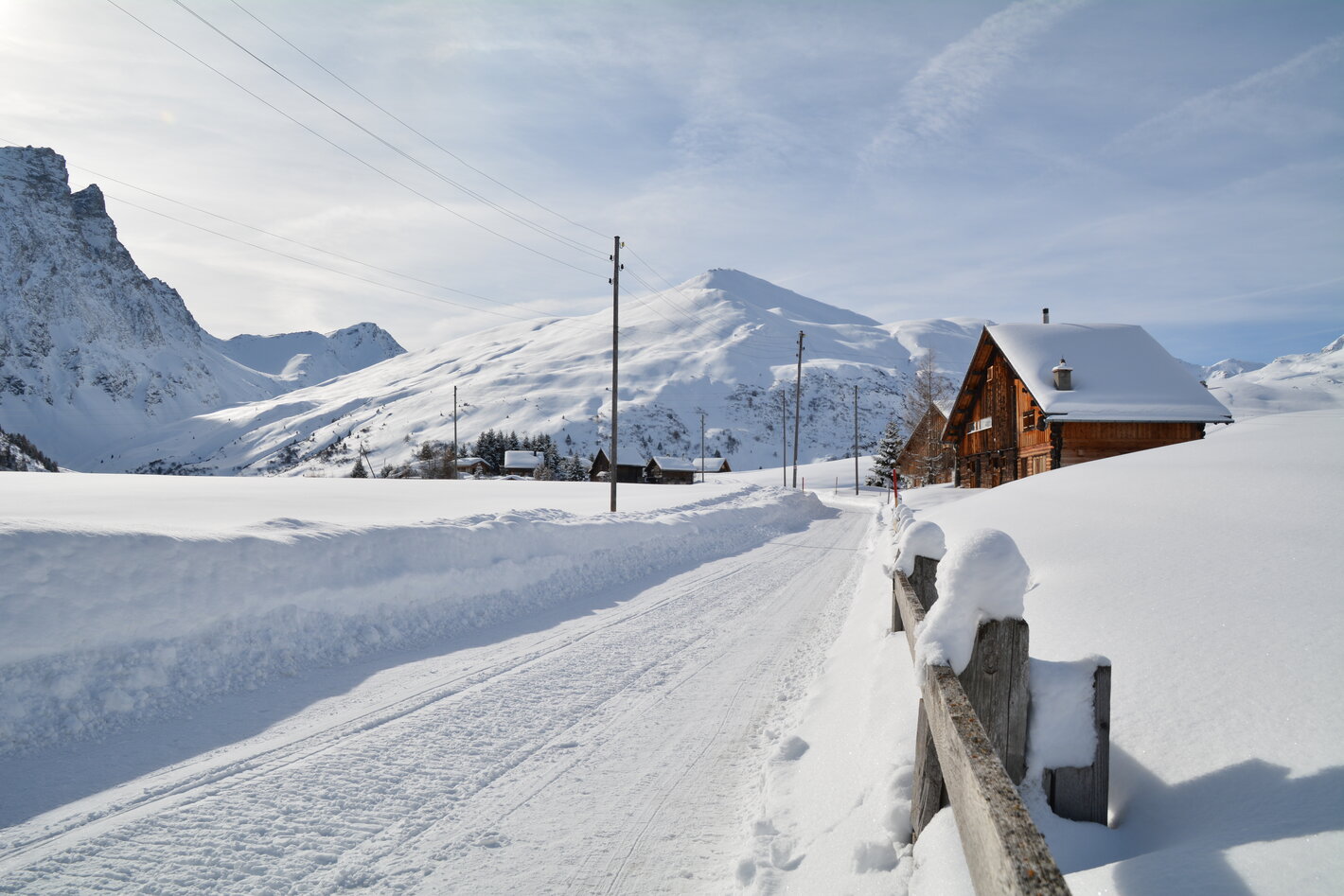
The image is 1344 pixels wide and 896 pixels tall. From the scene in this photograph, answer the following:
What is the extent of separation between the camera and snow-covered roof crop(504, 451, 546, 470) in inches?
3612

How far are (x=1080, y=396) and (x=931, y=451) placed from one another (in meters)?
26.1

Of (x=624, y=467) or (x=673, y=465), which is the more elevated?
(x=673, y=465)

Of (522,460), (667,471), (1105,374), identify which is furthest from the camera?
(522,460)

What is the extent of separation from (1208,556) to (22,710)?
816 centimetres

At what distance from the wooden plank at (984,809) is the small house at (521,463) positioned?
90010mm

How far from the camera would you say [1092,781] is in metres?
2.60

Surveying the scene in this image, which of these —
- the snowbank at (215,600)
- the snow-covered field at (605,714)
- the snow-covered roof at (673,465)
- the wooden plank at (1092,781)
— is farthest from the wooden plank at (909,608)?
the snow-covered roof at (673,465)

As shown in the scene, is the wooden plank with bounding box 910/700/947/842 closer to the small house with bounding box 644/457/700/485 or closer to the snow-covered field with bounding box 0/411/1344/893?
the snow-covered field with bounding box 0/411/1344/893

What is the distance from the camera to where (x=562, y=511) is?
574 inches

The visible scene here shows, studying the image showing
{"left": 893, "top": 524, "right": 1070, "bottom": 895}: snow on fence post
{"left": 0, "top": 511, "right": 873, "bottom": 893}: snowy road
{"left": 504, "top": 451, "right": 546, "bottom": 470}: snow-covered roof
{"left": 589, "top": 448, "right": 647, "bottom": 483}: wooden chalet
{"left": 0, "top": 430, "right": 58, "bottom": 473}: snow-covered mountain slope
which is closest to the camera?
{"left": 893, "top": 524, "right": 1070, "bottom": 895}: snow on fence post

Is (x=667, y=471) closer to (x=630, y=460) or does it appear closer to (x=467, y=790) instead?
(x=630, y=460)

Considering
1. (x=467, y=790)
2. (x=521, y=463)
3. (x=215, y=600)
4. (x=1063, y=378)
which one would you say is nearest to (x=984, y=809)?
(x=467, y=790)

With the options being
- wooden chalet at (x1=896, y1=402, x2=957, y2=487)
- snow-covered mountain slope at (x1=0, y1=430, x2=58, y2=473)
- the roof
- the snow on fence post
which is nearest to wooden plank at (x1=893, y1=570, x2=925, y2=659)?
the snow on fence post

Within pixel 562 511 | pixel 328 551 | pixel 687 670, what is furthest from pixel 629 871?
pixel 562 511
